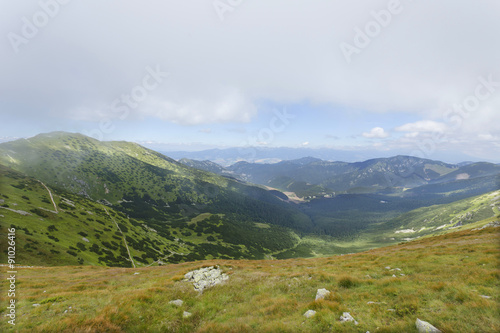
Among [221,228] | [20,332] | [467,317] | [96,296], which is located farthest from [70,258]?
[221,228]

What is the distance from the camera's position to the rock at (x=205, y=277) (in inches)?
735

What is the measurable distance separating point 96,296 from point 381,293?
2310cm

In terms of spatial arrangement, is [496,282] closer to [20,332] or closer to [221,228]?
[20,332]

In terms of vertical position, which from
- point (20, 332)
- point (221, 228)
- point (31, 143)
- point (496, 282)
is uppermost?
point (31, 143)

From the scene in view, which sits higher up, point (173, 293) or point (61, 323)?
point (61, 323)

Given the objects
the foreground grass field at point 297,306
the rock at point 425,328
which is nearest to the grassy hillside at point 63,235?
the foreground grass field at point 297,306

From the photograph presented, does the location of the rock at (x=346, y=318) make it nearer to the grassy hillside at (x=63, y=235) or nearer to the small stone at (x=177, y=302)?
the small stone at (x=177, y=302)

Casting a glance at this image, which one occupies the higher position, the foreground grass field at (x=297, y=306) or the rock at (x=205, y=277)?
the foreground grass field at (x=297, y=306)

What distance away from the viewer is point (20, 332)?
10508 millimetres

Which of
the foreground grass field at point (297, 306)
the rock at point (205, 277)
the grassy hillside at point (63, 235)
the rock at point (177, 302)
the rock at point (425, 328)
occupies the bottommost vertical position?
the grassy hillside at point (63, 235)

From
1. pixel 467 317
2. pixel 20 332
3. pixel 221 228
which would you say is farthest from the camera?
pixel 221 228

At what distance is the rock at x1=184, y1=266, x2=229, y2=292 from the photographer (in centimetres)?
1867

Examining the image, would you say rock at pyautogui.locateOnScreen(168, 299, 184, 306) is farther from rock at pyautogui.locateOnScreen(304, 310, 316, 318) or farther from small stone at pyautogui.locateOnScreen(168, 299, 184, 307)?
rock at pyautogui.locateOnScreen(304, 310, 316, 318)

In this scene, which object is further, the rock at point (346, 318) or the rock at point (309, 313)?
the rock at point (309, 313)
